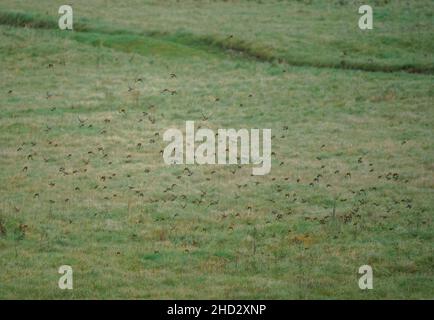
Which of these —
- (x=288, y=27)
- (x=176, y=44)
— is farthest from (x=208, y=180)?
(x=288, y=27)

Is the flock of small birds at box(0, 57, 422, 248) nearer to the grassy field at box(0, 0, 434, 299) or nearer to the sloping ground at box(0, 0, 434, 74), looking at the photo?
the grassy field at box(0, 0, 434, 299)

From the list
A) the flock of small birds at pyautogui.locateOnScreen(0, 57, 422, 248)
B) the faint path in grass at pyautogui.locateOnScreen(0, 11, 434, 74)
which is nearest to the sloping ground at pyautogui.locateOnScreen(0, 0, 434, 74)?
the faint path in grass at pyautogui.locateOnScreen(0, 11, 434, 74)

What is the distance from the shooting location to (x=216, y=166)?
27094mm

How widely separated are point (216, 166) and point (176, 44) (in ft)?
70.2

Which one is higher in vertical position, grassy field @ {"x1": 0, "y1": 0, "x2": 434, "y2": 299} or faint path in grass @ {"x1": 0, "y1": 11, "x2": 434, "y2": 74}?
faint path in grass @ {"x1": 0, "y1": 11, "x2": 434, "y2": 74}

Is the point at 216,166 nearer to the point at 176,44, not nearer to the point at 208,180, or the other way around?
the point at 208,180

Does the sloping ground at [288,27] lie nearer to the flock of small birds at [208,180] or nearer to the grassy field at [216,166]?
the grassy field at [216,166]

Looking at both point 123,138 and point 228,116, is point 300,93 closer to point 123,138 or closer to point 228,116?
point 228,116

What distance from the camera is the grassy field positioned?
1775 cm

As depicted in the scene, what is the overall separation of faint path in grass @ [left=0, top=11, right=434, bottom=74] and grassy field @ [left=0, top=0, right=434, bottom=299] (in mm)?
134

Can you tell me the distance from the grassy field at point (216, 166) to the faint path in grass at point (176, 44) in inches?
5.3

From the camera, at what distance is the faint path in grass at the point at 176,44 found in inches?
1674

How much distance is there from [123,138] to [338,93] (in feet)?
42.9
